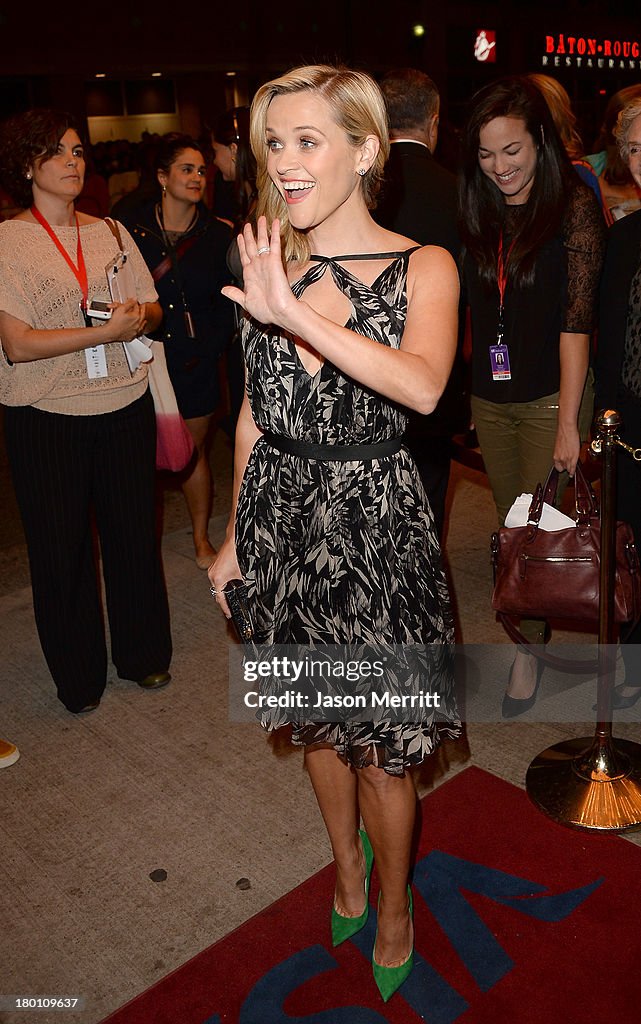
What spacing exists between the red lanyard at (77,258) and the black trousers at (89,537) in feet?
1.36

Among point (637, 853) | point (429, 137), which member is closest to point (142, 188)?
point (429, 137)

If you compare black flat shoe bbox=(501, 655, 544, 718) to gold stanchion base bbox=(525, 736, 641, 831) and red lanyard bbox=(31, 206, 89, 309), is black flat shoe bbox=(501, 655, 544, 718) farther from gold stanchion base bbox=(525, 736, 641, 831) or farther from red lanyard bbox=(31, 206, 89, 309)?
red lanyard bbox=(31, 206, 89, 309)

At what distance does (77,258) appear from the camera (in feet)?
9.95

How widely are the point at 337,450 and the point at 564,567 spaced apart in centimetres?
102

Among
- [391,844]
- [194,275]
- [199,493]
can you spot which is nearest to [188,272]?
[194,275]

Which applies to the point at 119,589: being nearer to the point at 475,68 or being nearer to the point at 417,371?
the point at 417,371

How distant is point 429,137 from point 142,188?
6.09 feet

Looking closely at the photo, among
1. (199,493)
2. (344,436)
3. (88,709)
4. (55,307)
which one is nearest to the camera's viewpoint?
(344,436)

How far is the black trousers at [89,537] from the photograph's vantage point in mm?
3084

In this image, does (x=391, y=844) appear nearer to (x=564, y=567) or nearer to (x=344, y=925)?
(x=344, y=925)

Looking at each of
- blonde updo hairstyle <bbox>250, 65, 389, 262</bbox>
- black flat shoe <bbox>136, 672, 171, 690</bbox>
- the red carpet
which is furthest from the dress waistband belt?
black flat shoe <bbox>136, 672, 171, 690</bbox>

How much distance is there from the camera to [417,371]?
5.59 ft

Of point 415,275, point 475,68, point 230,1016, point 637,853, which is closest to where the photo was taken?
point 415,275

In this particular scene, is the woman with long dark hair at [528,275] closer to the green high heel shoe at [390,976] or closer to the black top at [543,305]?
the black top at [543,305]
